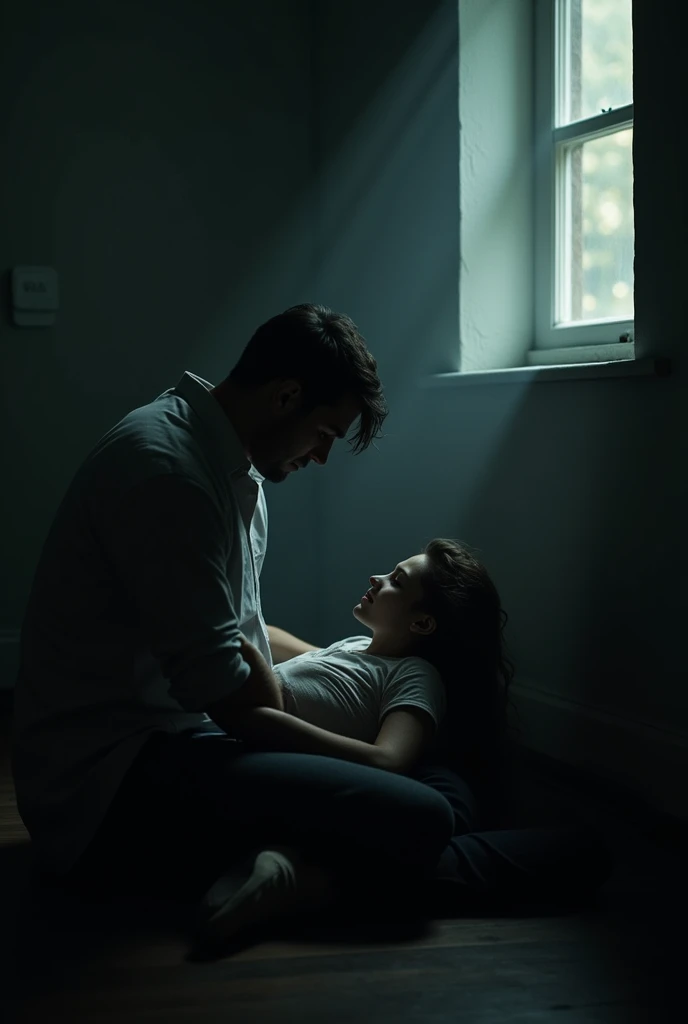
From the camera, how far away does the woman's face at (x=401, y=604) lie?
2.00 m

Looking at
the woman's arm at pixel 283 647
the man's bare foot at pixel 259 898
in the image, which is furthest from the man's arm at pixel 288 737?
the woman's arm at pixel 283 647

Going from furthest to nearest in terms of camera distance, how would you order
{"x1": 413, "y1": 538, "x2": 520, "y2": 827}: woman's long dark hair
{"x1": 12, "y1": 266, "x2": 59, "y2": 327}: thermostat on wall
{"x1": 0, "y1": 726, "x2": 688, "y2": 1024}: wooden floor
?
{"x1": 12, "y1": 266, "x2": 59, "y2": 327}: thermostat on wall, {"x1": 413, "y1": 538, "x2": 520, "y2": 827}: woman's long dark hair, {"x1": 0, "y1": 726, "x2": 688, "y2": 1024}: wooden floor

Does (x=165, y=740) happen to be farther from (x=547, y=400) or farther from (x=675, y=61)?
(x=675, y=61)

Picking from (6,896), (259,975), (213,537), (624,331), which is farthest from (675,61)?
(6,896)

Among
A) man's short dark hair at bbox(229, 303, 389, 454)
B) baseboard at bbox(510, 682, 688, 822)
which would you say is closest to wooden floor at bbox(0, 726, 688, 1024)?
baseboard at bbox(510, 682, 688, 822)

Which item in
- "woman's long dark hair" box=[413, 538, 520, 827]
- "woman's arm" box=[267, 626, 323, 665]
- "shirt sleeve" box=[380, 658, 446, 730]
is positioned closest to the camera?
"shirt sleeve" box=[380, 658, 446, 730]

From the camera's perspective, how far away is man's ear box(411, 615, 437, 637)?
198 centimetres

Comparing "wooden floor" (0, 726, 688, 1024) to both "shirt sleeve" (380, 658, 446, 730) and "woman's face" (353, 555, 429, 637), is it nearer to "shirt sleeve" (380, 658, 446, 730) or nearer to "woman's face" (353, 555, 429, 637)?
"shirt sleeve" (380, 658, 446, 730)

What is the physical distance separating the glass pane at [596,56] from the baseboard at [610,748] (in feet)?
4.34

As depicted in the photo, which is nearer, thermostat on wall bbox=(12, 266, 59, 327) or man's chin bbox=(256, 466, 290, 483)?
man's chin bbox=(256, 466, 290, 483)

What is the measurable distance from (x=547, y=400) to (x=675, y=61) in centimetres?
72

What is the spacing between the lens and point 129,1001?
1.29 m

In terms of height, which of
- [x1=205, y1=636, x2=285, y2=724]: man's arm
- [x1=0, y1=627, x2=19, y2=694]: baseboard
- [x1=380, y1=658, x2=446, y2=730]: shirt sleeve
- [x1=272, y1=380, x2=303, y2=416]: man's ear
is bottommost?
[x1=0, y1=627, x2=19, y2=694]: baseboard

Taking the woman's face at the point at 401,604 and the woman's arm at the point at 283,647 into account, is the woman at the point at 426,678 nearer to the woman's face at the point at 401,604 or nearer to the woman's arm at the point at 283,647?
the woman's face at the point at 401,604
